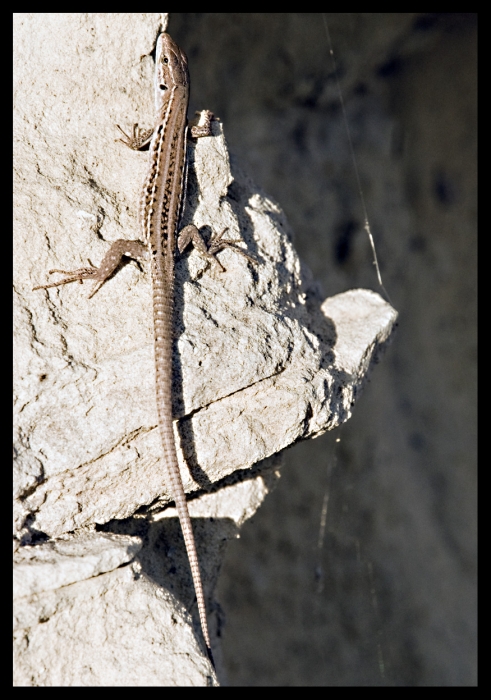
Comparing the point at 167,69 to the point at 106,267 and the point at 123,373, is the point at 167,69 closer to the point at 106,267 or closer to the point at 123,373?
the point at 106,267

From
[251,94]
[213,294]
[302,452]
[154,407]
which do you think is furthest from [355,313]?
[251,94]

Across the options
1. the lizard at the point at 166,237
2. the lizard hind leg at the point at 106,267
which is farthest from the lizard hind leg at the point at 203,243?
the lizard hind leg at the point at 106,267

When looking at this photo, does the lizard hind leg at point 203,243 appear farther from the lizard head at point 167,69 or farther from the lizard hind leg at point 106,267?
the lizard head at point 167,69

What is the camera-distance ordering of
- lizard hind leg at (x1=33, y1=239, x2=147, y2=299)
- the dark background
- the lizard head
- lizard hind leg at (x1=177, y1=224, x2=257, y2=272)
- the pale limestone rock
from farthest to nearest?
the dark background → the lizard head → lizard hind leg at (x1=177, y1=224, x2=257, y2=272) → lizard hind leg at (x1=33, y1=239, x2=147, y2=299) → the pale limestone rock

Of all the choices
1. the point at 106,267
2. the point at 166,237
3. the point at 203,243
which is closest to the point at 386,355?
the point at 203,243

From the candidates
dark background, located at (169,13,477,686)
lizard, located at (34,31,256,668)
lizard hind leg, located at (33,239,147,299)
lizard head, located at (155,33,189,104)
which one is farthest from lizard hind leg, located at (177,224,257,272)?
dark background, located at (169,13,477,686)

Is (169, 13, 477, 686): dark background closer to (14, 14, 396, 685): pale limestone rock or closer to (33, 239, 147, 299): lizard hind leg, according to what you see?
(14, 14, 396, 685): pale limestone rock
